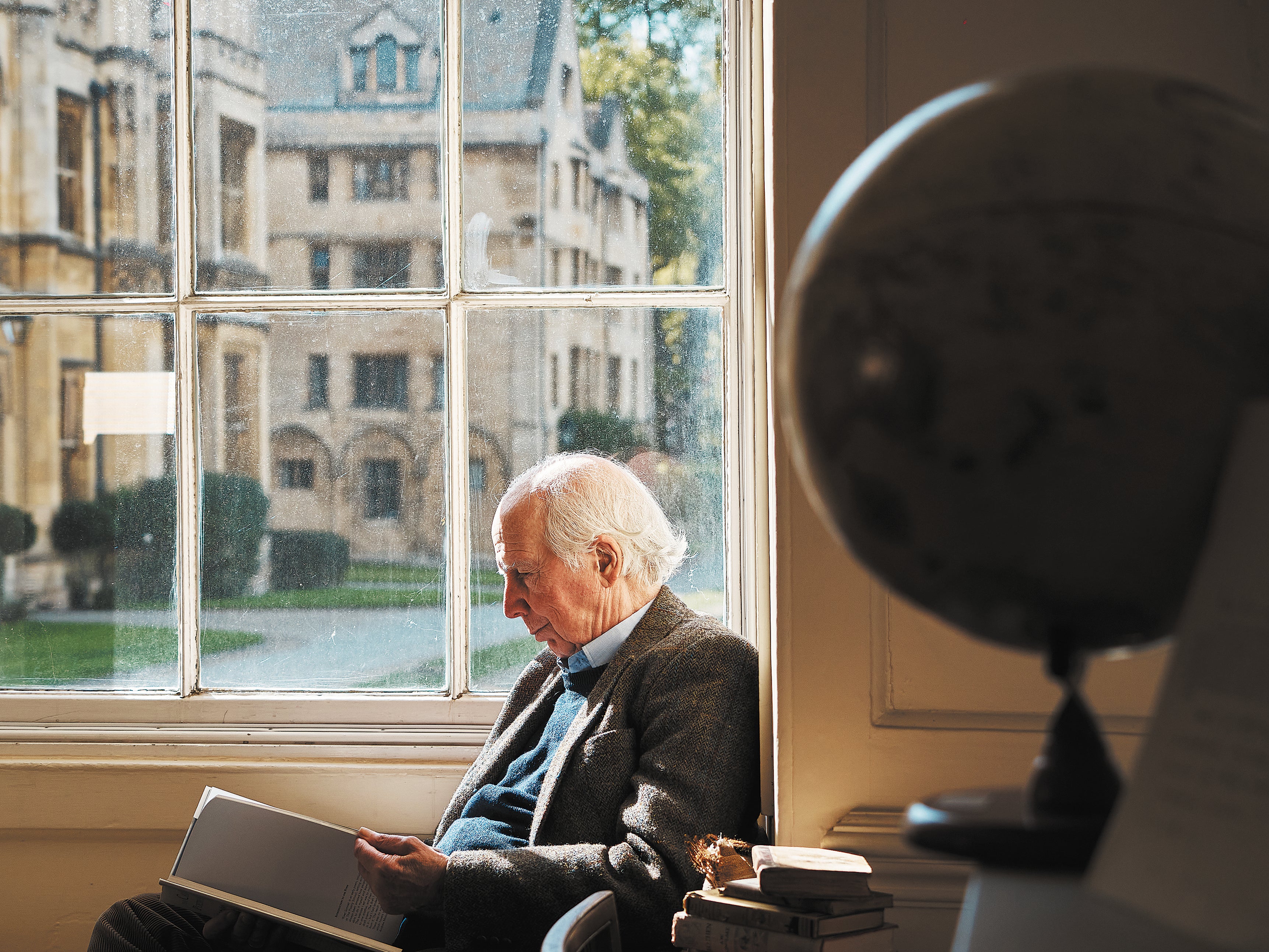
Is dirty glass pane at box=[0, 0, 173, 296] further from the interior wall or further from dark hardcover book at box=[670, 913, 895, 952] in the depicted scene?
dark hardcover book at box=[670, 913, 895, 952]

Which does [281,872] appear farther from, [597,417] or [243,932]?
[597,417]

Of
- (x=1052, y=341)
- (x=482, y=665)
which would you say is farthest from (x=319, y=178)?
(x=1052, y=341)

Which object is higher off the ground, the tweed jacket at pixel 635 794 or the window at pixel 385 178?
the window at pixel 385 178

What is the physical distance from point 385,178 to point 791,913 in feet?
5.81

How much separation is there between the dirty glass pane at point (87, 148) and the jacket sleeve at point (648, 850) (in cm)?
153

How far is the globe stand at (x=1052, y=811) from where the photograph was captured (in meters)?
0.54

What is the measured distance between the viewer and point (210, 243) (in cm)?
230

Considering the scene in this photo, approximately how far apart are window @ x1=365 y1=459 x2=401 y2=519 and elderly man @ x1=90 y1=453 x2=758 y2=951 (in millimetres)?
339

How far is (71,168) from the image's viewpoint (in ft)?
7.66

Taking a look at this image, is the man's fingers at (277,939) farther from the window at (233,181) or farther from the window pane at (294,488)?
the window at (233,181)

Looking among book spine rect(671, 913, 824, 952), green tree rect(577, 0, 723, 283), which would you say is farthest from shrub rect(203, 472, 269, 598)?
book spine rect(671, 913, 824, 952)

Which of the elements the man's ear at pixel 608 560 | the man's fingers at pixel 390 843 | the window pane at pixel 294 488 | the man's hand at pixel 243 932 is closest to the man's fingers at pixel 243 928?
the man's hand at pixel 243 932

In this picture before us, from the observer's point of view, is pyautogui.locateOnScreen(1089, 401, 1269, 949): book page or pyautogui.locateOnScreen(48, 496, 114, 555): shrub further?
pyautogui.locateOnScreen(48, 496, 114, 555): shrub

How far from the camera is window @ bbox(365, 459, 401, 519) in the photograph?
2.27 meters
